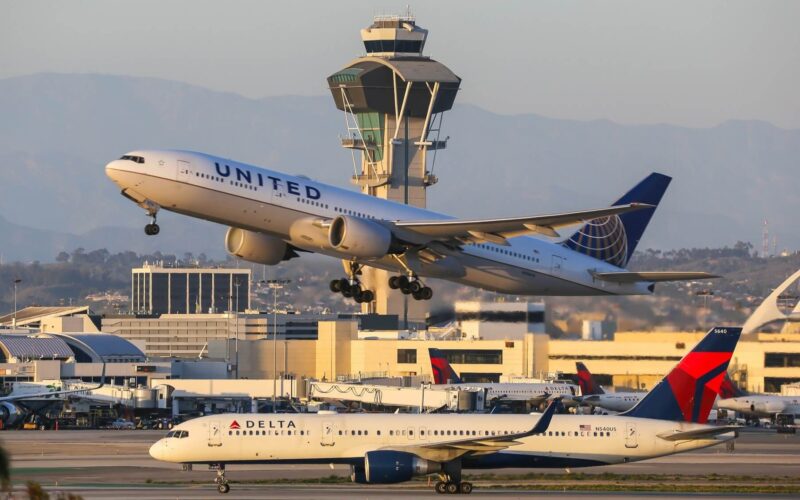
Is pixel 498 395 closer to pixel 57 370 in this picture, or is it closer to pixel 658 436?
pixel 57 370

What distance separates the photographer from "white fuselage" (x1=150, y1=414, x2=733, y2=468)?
184 feet

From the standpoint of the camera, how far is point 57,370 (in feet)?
436

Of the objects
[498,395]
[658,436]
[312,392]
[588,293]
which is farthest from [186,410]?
[658,436]

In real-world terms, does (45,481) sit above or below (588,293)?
below

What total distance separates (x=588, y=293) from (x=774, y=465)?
40.2 feet

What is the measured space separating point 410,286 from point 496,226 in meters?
5.72

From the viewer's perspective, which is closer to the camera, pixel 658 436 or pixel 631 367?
pixel 658 436

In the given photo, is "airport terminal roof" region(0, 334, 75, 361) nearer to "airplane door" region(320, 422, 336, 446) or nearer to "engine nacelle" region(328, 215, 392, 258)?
"engine nacelle" region(328, 215, 392, 258)

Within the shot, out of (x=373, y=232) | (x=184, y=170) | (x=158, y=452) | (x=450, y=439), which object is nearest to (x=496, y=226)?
(x=373, y=232)

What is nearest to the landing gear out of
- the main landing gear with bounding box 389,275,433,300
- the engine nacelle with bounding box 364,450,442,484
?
the engine nacelle with bounding box 364,450,442,484

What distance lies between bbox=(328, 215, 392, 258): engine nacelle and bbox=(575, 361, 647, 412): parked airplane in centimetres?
4861

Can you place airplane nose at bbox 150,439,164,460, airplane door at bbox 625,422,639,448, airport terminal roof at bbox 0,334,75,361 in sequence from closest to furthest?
airplane nose at bbox 150,439,164,460
airplane door at bbox 625,422,639,448
airport terminal roof at bbox 0,334,75,361

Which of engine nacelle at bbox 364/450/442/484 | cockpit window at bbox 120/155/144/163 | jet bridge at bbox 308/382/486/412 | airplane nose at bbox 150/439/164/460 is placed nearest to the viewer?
engine nacelle at bbox 364/450/442/484

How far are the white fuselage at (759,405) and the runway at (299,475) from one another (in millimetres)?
23324
